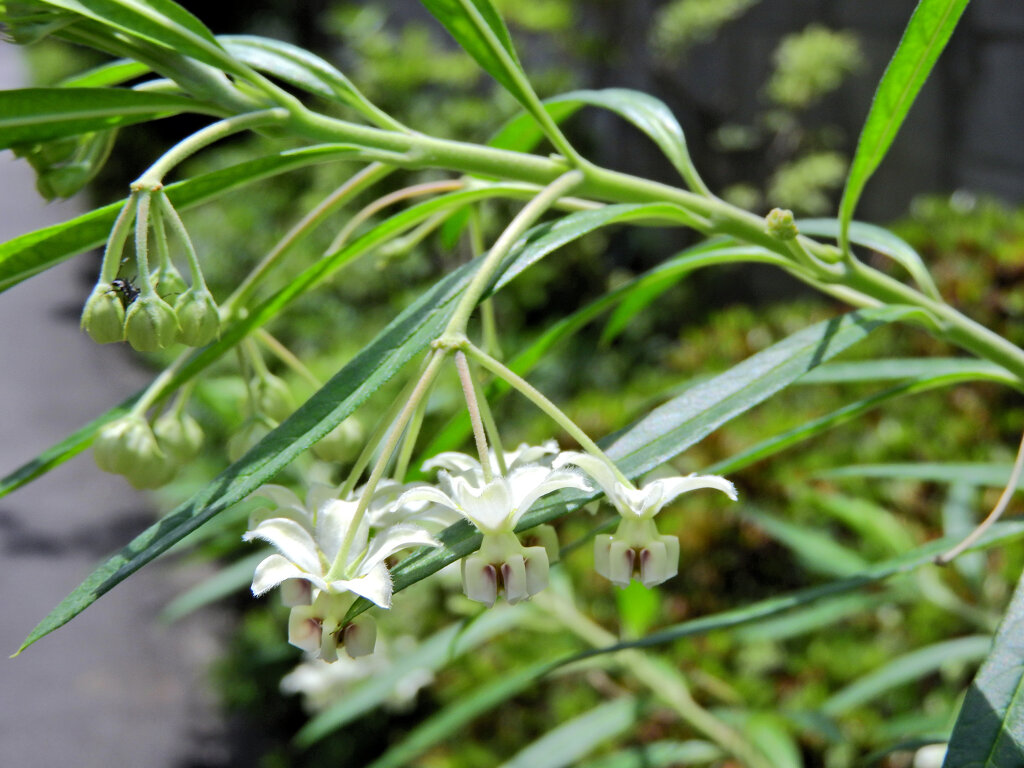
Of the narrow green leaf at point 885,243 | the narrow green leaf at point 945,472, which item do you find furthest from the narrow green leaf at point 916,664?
the narrow green leaf at point 885,243

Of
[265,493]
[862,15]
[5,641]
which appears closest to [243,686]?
[5,641]

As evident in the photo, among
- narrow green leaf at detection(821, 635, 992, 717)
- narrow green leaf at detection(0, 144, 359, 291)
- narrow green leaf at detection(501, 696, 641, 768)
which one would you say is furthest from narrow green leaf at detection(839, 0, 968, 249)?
narrow green leaf at detection(501, 696, 641, 768)

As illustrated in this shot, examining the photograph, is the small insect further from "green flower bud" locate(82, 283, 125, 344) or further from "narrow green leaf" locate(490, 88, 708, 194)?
"narrow green leaf" locate(490, 88, 708, 194)

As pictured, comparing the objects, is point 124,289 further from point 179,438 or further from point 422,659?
point 422,659

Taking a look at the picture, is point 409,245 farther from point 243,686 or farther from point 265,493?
point 243,686

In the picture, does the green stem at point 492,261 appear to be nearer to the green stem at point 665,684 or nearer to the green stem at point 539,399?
the green stem at point 539,399

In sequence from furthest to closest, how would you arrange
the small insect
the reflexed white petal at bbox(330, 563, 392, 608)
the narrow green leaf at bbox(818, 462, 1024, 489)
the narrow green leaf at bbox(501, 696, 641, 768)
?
the narrow green leaf at bbox(501, 696, 641, 768) → the narrow green leaf at bbox(818, 462, 1024, 489) → the small insect → the reflexed white petal at bbox(330, 563, 392, 608)
